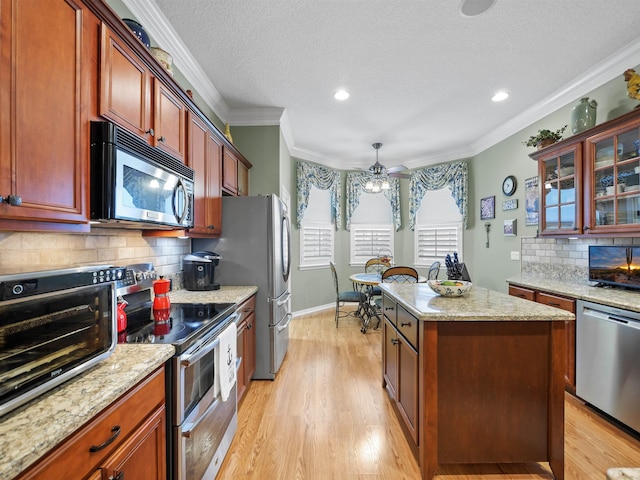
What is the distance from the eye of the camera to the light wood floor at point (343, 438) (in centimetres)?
173

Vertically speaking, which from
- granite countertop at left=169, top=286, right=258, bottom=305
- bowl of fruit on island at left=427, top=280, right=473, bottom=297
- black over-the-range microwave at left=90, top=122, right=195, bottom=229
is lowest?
granite countertop at left=169, top=286, right=258, bottom=305

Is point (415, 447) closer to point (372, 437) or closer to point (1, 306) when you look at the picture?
point (372, 437)

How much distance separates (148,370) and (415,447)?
1743mm

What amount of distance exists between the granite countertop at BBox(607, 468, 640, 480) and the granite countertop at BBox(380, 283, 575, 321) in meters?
1.04

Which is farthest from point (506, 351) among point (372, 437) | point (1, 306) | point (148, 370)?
point (1, 306)

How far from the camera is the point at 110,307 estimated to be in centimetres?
107

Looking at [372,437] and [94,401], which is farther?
[372,437]

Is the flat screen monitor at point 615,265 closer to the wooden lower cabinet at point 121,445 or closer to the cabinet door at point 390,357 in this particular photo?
the cabinet door at point 390,357

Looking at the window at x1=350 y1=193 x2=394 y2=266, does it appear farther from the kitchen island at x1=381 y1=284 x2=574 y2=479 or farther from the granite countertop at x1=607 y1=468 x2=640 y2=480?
the granite countertop at x1=607 y1=468 x2=640 y2=480

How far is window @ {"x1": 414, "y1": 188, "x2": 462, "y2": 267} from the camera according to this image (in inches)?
205

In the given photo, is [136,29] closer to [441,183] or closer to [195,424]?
[195,424]

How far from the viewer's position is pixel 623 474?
1.77ft

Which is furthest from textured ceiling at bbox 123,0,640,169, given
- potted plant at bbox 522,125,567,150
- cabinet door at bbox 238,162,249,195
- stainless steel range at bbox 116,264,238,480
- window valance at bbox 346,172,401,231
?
stainless steel range at bbox 116,264,238,480

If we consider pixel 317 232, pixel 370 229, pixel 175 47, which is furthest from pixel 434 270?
pixel 175 47
